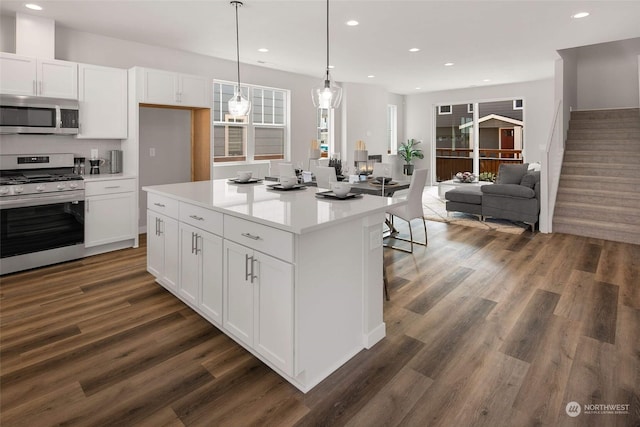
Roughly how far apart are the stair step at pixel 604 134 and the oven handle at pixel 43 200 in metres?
8.24

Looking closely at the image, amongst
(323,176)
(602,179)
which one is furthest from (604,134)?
(323,176)

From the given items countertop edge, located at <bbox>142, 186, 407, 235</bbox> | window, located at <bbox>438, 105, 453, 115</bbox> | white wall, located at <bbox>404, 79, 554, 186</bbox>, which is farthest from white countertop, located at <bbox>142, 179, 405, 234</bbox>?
window, located at <bbox>438, 105, 453, 115</bbox>

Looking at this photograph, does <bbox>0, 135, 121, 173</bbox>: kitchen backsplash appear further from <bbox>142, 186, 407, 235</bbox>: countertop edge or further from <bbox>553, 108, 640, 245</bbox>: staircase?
<bbox>553, 108, 640, 245</bbox>: staircase

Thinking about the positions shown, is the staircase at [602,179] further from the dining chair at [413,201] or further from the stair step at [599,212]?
the dining chair at [413,201]

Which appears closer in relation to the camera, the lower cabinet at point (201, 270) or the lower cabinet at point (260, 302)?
the lower cabinet at point (260, 302)

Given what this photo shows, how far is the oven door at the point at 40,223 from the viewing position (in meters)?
3.72

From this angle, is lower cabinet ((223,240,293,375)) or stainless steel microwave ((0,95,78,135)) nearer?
lower cabinet ((223,240,293,375))

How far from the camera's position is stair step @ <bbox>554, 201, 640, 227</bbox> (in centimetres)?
524

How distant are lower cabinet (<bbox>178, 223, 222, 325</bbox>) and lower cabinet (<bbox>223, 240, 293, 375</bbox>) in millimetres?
116

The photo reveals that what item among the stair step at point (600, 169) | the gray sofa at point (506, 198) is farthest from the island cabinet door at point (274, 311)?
the stair step at point (600, 169)

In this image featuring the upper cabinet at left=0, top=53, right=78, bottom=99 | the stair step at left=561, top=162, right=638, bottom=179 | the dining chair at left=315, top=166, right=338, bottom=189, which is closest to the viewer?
the upper cabinet at left=0, top=53, right=78, bottom=99

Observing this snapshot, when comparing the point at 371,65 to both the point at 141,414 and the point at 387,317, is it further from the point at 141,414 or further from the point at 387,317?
the point at 141,414

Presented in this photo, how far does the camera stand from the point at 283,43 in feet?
17.6

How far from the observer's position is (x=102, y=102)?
4.60 m
